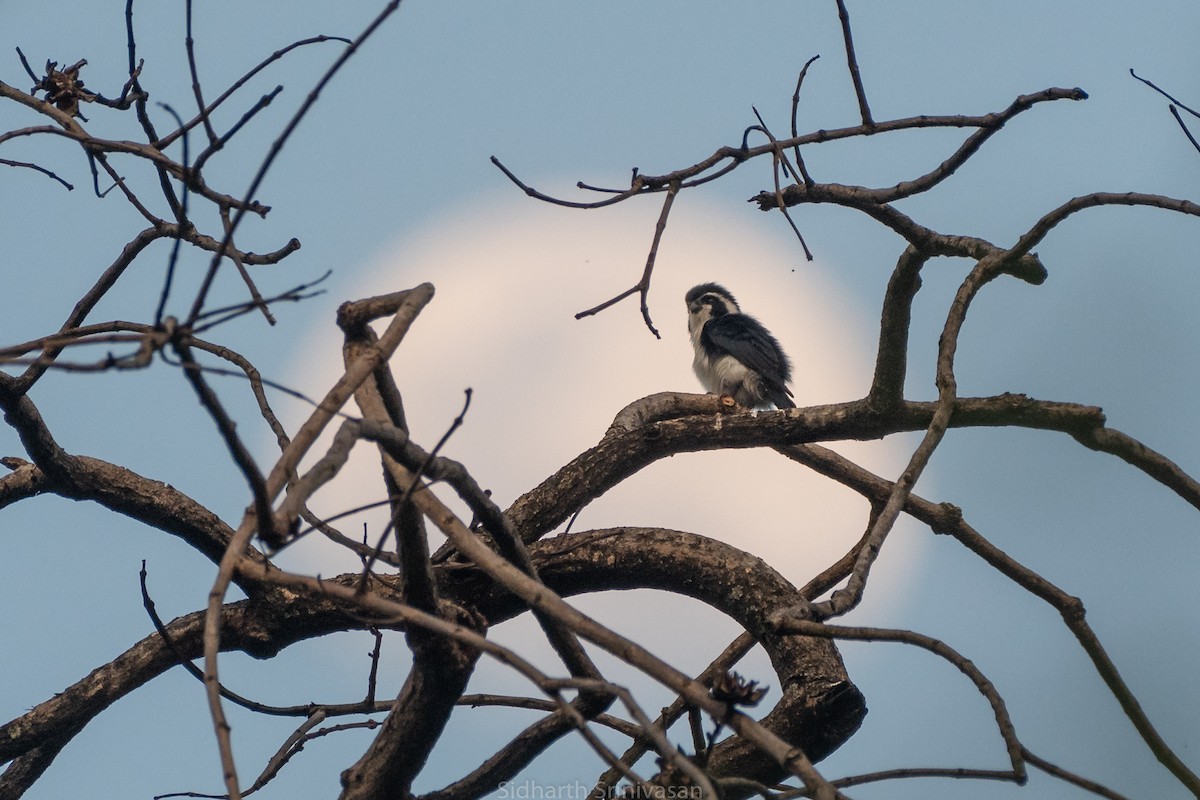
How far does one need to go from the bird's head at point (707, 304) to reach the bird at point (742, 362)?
159 millimetres

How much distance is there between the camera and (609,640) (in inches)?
80.1

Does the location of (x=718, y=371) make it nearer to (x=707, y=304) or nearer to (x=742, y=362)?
(x=742, y=362)

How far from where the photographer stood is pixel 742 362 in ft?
25.6

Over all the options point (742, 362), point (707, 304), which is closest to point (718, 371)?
point (742, 362)

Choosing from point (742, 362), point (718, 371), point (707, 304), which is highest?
point (707, 304)

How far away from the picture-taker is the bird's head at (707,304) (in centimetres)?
926

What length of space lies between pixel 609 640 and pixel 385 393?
37.9 inches

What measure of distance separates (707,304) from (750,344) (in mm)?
1428

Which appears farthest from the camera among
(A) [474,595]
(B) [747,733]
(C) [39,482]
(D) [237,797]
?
(C) [39,482]

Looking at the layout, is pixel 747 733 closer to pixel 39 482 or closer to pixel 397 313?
pixel 397 313

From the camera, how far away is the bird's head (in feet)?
30.4

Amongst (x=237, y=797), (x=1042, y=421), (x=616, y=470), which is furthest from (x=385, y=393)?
(x=1042, y=421)

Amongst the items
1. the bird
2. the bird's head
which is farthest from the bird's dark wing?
the bird's head

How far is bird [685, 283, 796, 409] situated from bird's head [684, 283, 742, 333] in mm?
159
